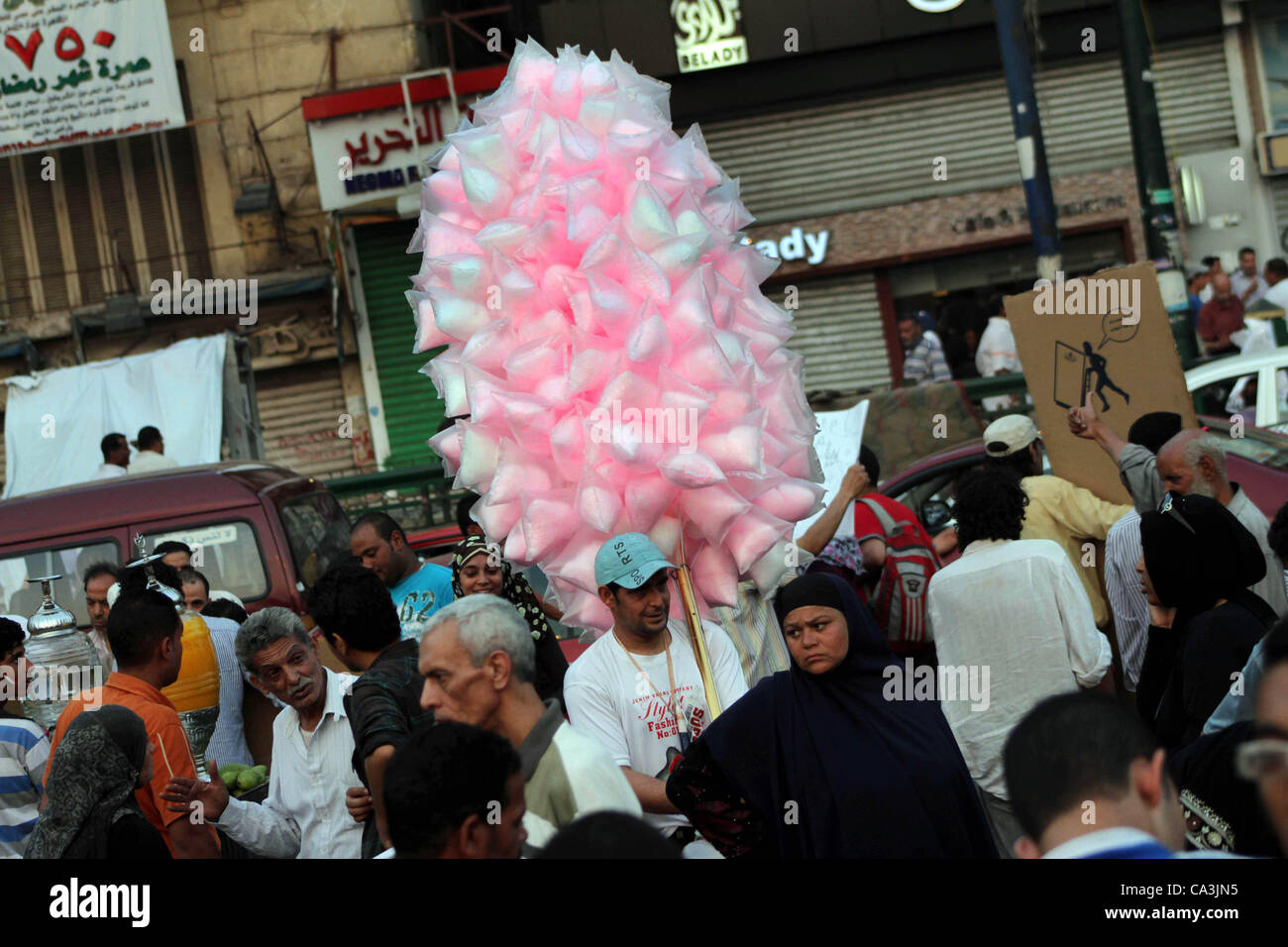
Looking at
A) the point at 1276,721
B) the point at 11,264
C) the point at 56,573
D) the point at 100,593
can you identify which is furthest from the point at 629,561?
the point at 11,264

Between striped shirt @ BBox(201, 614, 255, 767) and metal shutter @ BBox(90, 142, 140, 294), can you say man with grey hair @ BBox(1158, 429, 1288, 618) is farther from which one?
metal shutter @ BBox(90, 142, 140, 294)

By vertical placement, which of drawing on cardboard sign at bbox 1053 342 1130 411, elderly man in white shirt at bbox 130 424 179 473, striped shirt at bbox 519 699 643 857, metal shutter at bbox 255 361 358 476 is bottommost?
striped shirt at bbox 519 699 643 857

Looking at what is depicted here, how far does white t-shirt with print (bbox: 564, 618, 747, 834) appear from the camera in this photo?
3.83 m

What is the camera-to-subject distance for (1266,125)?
1659cm

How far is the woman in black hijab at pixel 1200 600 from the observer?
11.8ft

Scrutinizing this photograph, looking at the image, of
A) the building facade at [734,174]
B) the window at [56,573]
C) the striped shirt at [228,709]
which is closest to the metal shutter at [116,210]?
the building facade at [734,174]

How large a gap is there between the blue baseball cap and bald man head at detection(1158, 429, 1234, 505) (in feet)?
6.68

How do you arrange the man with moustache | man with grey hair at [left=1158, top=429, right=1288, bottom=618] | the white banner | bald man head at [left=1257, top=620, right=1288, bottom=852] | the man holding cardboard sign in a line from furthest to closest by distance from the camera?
1. the man with moustache
2. the white banner
3. the man holding cardboard sign
4. man with grey hair at [left=1158, top=429, right=1288, bottom=618]
5. bald man head at [left=1257, top=620, right=1288, bottom=852]

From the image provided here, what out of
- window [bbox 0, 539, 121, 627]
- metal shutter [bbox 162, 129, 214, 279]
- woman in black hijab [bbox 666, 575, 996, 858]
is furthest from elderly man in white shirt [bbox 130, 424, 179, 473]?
woman in black hijab [bbox 666, 575, 996, 858]

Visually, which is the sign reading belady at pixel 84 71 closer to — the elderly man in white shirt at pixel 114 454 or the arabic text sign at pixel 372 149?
the arabic text sign at pixel 372 149

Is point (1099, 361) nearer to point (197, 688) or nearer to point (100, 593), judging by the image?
point (197, 688)

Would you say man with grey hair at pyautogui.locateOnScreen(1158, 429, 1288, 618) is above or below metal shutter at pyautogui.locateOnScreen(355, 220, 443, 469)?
below

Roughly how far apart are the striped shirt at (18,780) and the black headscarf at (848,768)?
230 cm
